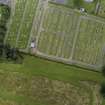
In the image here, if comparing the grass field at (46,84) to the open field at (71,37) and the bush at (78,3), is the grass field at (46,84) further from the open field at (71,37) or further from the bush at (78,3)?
the bush at (78,3)

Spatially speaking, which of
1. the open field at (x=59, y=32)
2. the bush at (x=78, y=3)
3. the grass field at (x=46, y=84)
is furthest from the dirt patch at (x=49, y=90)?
the bush at (x=78, y=3)

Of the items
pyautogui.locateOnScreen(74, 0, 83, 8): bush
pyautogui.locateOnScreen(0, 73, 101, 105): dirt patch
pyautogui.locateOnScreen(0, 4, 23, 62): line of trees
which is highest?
pyautogui.locateOnScreen(74, 0, 83, 8): bush

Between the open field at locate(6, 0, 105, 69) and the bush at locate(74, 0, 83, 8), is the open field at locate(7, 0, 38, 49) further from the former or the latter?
the bush at locate(74, 0, 83, 8)

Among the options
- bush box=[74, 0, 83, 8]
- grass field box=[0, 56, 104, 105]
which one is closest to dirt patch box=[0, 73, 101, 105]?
grass field box=[0, 56, 104, 105]

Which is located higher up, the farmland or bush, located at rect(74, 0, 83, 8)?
bush, located at rect(74, 0, 83, 8)

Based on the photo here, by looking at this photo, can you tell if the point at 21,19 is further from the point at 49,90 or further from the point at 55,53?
the point at 49,90

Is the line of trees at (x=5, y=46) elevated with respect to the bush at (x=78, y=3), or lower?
lower

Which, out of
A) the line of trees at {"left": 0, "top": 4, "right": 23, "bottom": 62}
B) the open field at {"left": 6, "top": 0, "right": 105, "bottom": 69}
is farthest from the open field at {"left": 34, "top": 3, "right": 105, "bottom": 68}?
the line of trees at {"left": 0, "top": 4, "right": 23, "bottom": 62}

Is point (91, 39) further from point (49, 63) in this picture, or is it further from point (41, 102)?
point (41, 102)
